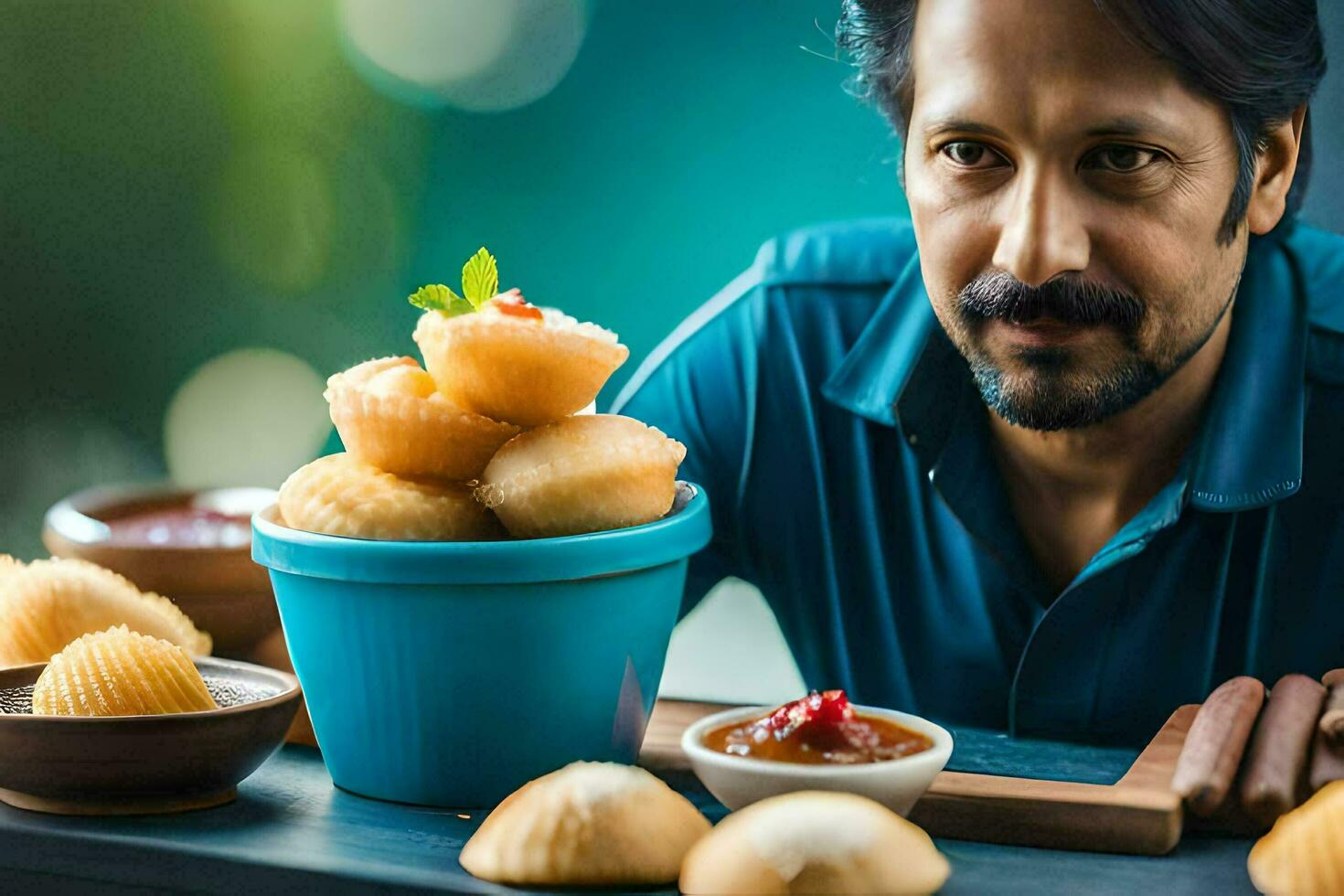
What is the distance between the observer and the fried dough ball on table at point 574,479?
99 cm

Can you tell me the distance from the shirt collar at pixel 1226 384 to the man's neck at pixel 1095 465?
0.05 m

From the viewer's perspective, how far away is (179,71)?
3.20 m

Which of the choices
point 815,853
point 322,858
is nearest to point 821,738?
point 815,853

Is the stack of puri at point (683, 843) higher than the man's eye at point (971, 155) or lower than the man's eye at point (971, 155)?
lower

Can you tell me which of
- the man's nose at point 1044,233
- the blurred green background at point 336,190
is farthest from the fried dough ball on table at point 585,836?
the blurred green background at point 336,190

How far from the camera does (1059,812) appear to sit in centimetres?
96

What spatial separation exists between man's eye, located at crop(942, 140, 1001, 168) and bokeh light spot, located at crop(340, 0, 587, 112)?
1478 millimetres

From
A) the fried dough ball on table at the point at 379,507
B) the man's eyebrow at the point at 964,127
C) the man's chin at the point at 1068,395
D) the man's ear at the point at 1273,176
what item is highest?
the man's eyebrow at the point at 964,127

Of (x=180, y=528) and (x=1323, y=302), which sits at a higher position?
(x=1323, y=302)

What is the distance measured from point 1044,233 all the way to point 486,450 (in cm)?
69

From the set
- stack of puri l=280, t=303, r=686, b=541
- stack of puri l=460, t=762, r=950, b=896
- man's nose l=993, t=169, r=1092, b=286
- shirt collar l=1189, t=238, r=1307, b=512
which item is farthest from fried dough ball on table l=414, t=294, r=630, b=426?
Result: shirt collar l=1189, t=238, r=1307, b=512

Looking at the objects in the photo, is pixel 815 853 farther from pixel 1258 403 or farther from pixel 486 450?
pixel 1258 403

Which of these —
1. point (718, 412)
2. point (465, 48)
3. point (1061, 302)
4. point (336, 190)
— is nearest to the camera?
point (1061, 302)

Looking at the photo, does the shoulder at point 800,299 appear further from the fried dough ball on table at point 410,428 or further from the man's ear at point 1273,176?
the fried dough ball on table at point 410,428
